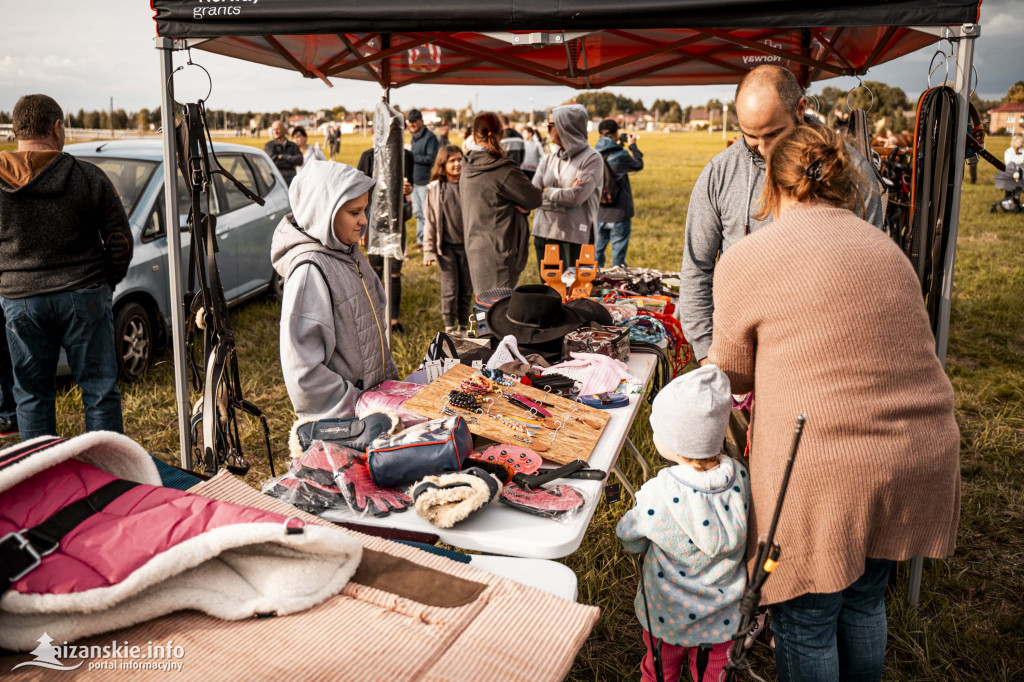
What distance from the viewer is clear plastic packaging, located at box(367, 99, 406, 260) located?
5293 mm

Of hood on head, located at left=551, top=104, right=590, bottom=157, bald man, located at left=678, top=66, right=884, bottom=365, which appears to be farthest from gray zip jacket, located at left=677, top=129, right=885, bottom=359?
hood on head, located at left=551, top=104, right=590, bottom=157

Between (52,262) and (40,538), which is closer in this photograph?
(40,538)

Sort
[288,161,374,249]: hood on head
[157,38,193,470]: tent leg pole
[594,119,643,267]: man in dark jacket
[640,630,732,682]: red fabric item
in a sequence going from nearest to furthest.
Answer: [640,630,732,682]: red fabric item
[288,161,374,249]: hood on head
[157,38,193,470]: tent leg pole
[594,119,643,267]: man in dark jacket

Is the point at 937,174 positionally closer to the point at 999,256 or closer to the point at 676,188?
the point at 999,256

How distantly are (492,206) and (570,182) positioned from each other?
96cm

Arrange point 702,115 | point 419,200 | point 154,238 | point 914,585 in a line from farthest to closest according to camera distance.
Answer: point 702,115, point 419,200, point 154,238, point 914,585

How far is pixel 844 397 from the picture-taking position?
162cm

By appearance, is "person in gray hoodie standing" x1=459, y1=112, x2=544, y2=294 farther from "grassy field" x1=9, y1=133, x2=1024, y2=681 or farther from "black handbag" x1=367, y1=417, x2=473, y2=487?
"black handbag" x1=367, y1=417, x2=473, y2=487

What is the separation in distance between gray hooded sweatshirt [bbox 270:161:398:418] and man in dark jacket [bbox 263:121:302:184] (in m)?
8.28

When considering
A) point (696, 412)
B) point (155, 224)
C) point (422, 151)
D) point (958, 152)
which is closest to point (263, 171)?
point (155, 224)

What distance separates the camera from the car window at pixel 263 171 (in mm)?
7109

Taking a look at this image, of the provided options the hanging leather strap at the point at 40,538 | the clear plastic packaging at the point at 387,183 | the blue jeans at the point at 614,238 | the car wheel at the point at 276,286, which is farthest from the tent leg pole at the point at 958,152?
the car wheel at the point at 276,286

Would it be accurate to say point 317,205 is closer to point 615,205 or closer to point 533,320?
point 533,320

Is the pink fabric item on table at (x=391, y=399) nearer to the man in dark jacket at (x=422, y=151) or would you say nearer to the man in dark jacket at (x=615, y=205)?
the man in dark jacket at (x=615, y=205)
